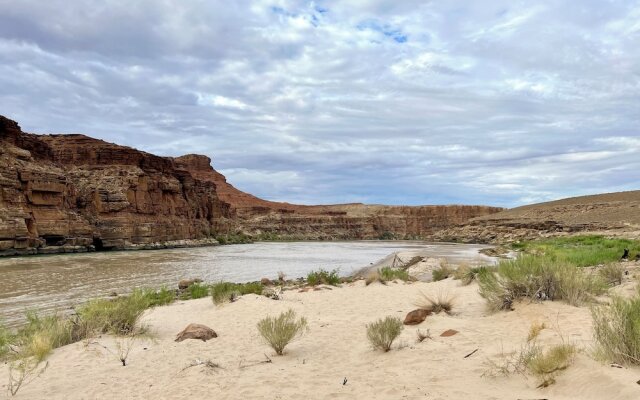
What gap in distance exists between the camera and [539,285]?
8.05 meters

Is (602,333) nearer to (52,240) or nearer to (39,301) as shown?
(39,301)

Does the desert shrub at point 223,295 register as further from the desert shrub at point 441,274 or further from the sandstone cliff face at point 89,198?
the sandstone cliff face at point 89,198

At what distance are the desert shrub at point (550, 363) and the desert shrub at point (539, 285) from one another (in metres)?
3.44

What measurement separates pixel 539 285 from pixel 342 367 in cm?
425

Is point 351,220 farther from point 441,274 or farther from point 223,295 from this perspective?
point 223,295

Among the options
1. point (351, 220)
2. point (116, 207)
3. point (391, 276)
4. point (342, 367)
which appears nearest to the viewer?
point (342, 367)

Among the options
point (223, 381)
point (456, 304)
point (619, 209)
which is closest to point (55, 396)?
point (223, 381)

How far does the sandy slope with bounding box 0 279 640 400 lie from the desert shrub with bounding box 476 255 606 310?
325 millimetres

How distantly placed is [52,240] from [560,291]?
4266cm

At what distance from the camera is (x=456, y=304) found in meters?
9.41

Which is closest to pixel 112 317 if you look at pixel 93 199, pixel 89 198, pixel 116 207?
pixel 89 198

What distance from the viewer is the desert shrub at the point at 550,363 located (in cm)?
446

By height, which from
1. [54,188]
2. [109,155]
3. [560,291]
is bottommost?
[560,291]

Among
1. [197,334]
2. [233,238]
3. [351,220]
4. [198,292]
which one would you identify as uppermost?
[351,220]
